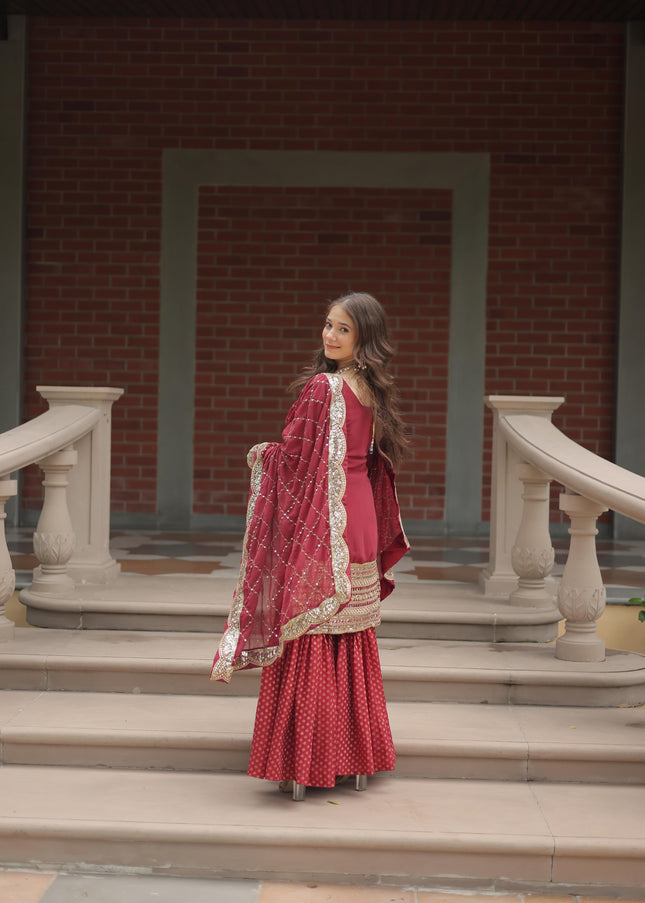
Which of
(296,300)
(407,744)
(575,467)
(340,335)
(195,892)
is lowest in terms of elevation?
(195,892)

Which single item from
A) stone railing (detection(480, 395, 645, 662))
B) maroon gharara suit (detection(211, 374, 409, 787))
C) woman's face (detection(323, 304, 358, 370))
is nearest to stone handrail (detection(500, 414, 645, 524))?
stone railing (detection(480, 395, 645, 662))

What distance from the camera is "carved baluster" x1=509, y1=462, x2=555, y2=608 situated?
462cm

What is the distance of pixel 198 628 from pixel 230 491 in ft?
9.73

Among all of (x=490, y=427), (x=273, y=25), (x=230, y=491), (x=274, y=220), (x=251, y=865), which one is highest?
(x=273, y=25)

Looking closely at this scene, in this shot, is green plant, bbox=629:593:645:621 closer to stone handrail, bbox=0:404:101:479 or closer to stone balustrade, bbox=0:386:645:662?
stone balustrade, bbox=0:386:645:662

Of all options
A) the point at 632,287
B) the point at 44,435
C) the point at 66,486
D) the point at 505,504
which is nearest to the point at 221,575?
the point at 66,486

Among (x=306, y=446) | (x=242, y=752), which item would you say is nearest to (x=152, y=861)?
(x=242, y=752)

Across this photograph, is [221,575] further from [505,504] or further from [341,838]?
[341,838]

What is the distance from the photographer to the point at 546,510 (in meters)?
4.63

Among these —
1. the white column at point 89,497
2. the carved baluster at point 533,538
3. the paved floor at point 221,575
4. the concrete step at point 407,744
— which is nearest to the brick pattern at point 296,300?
the paved floor at point 221,575

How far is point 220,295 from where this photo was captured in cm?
747

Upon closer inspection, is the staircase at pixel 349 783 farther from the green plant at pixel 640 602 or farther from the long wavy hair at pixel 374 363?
the long wavy hair at pixel 374 363

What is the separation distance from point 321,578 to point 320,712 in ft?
1.32

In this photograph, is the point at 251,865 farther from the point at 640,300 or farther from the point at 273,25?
the point at 273,25
